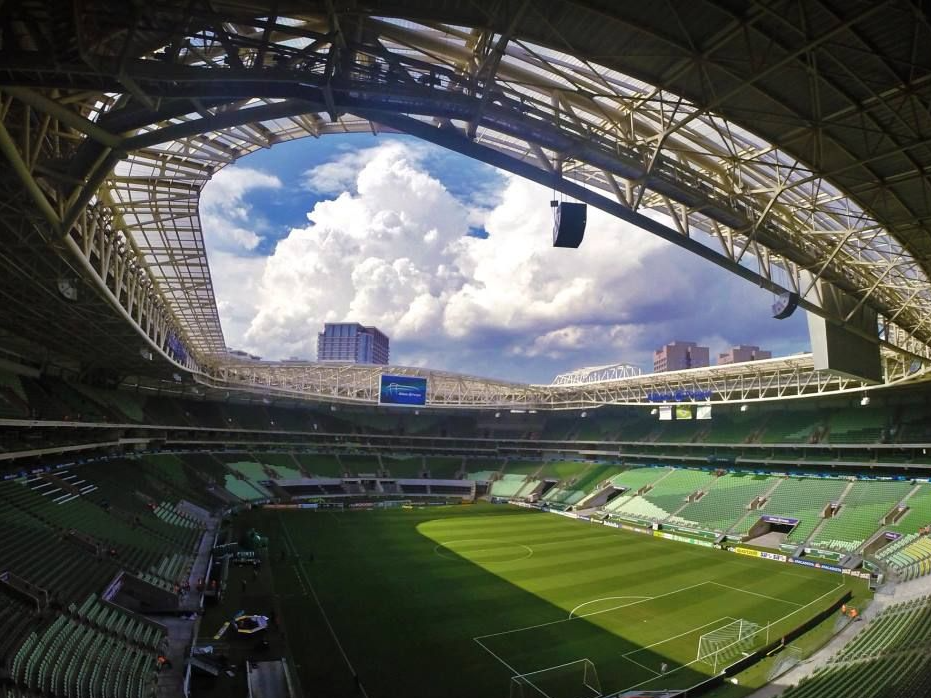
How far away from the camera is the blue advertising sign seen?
59.6 metres

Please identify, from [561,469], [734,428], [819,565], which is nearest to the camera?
[819,565]

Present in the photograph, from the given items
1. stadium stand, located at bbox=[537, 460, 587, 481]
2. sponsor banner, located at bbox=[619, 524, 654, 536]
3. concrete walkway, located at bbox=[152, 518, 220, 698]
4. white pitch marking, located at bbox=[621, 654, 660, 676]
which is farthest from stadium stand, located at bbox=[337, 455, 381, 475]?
white pitch marking, located at bbox=[621, 654, 660, 676]

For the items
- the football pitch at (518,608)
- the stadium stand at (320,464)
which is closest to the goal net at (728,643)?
the football pitch at (518,608)

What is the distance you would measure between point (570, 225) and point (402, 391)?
161 ft

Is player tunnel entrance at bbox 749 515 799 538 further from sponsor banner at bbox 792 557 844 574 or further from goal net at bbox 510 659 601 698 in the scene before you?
goal net at bbox 510 659 601 698

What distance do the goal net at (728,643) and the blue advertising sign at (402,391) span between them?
41.2 meters

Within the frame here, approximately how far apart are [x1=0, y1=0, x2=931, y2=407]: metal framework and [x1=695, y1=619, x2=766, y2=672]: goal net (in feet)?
40.5

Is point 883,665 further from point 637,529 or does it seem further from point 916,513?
point 637,529

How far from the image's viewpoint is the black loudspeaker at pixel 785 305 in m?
17.1

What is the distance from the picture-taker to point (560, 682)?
57.8 ft

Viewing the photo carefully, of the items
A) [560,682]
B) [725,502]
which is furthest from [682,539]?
[560,682]

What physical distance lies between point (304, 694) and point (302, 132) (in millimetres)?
16633

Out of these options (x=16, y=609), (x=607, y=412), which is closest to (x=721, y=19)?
(x=16, y=609)

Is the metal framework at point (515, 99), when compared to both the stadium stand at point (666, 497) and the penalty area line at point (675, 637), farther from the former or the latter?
the stadium stand at point (666, 497)
